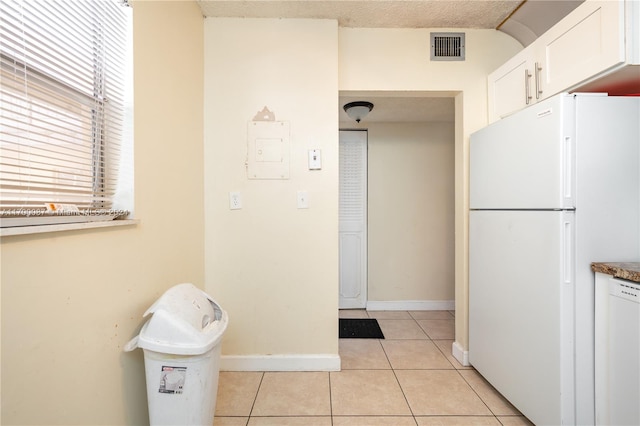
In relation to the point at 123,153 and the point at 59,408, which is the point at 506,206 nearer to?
the point at 123,153

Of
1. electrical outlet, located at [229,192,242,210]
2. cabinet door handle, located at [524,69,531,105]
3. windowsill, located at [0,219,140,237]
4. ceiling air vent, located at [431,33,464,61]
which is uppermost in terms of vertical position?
ceiling air vent, located at [431,33,464,61]

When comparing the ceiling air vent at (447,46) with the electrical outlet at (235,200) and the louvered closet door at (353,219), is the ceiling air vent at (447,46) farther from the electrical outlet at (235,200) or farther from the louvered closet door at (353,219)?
the electrical outlet at (235,200)

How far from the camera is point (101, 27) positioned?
3.64 ft

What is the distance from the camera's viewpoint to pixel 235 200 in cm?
204

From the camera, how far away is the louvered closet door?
3.49 meters

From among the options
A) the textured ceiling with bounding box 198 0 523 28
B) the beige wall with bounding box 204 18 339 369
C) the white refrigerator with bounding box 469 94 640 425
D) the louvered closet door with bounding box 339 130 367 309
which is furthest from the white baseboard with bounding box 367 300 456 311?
the textured ceiling with bounding box 198 0 523 28

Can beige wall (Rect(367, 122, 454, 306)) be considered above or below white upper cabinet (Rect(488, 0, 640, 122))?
below

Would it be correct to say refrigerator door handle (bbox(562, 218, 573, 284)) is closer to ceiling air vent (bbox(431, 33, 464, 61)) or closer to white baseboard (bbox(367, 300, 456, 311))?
ceiling air vent (bbox(431, 33, 464, 61))

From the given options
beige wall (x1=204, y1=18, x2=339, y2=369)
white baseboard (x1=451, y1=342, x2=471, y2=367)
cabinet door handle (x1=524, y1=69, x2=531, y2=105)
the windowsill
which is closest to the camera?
the windowsill

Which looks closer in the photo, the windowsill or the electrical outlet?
the windowsill

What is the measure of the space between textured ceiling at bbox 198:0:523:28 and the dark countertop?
67.2 inches

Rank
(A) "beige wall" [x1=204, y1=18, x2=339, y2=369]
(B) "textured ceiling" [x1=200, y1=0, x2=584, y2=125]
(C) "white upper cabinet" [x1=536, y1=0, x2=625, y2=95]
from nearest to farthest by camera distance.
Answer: (C) "white upper cabinet" [x1=536, y1=0, x2=625, y2=95] → (B) "textured ceiling" [x1=200, y1=0, x2=584, y2=125] → (A) "beige wall" [x1=204, y1=18, x2=339, y2=369]

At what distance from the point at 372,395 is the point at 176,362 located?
126 centimetres

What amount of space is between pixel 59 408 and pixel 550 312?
2.03 metres
